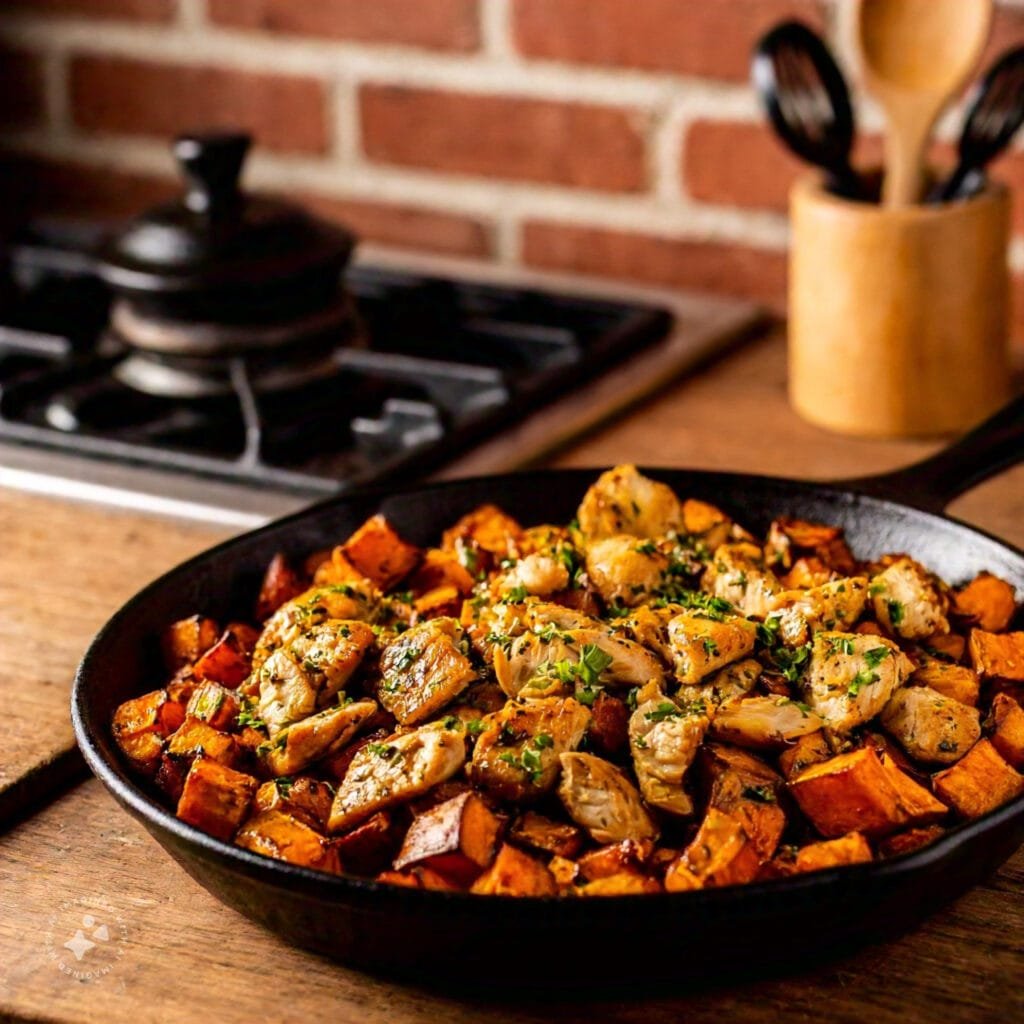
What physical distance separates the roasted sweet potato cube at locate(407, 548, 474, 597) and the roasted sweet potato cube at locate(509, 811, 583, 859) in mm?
252

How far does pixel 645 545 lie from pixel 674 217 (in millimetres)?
865

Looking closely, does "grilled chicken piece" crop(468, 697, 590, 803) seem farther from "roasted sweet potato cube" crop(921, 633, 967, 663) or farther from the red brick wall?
the red brick wall

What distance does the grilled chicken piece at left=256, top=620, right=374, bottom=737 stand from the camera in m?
0.84

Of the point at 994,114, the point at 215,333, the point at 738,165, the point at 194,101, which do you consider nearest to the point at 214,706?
the point at 215,333

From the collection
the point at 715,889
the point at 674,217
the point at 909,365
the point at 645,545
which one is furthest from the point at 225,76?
the point at 715,889

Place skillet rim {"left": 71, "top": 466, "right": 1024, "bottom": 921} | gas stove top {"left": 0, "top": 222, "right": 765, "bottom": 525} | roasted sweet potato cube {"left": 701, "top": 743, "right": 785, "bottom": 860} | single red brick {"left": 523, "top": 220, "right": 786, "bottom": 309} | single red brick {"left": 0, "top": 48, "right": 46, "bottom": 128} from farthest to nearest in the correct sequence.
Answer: single red brick {"left": 0, "top": 48, "right": 46, "bottom": 128}, single red brick {"left": 523, "top": 220, "right": 786, "bottom": 309}, gas stove top {"left": 0, "top": 222, "right": 765, "bottom": 525}, roasted sweet potato cube {"left": 701, "top": 743, "right": 785, "bottom": 860}, skillet rim {"left": 71, "top": 466, "right": 1024, "bottom": 921}

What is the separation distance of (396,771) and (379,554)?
0.25 m

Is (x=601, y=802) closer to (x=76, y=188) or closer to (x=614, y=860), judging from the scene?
(x=614, y=860)

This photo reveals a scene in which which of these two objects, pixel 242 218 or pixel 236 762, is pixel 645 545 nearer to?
pixel 236 762

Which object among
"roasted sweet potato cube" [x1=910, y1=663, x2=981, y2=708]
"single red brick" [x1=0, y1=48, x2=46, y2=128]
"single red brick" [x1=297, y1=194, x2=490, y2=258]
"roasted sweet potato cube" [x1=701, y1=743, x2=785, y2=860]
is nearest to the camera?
"roasted sweet potato cube" [x1=701, y1=743, x2=785, y2=860]

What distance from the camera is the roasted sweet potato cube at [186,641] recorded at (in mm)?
934

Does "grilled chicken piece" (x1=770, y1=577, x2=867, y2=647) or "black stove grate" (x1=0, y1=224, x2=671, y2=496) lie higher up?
"grilled chicken piece" (x1=770, y1=577, x2=867, y2=647)

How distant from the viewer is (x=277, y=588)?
39.3 inches

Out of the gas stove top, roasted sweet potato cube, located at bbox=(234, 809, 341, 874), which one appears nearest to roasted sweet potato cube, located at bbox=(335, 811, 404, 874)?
roasted sweet potato cube, located at bbox=(234, 809, 341, 874)
